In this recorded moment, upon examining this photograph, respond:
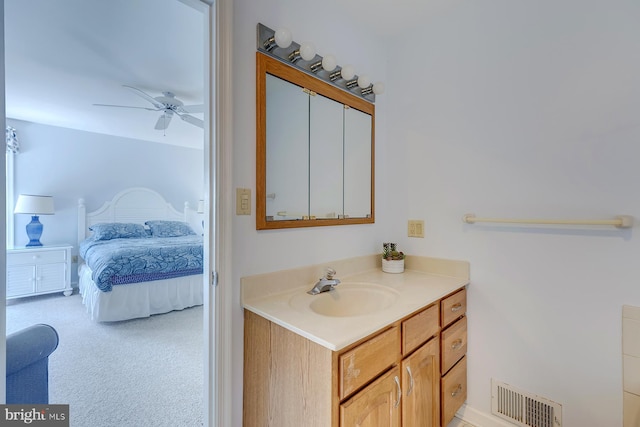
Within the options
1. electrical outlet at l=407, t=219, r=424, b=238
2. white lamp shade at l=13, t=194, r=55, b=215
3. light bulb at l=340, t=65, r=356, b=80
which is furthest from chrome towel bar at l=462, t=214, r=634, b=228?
white lamp shade at l=13, t=194, r=55, b=215

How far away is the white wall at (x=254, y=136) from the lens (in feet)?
3.71

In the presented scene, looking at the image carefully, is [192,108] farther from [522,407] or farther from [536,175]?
[522,407]

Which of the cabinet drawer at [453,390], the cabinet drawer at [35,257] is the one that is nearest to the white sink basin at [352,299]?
the cabinet drawer at [453,390]

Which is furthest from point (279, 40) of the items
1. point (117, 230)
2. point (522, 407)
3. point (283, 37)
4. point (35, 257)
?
point (35, 257)

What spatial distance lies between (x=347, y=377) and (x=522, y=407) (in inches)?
48.1

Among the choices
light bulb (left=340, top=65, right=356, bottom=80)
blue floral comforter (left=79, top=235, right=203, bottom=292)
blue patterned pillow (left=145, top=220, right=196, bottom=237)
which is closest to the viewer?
light bulb (left=340, top=65, right=356, bottom=80)

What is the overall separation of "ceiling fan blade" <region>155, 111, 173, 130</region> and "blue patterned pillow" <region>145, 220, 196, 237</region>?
177 cm

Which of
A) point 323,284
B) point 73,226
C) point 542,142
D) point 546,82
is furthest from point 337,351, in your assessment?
point 73,226

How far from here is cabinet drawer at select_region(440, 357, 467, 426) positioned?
134cm

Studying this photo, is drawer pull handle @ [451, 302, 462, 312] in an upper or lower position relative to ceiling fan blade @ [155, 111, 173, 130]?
lower

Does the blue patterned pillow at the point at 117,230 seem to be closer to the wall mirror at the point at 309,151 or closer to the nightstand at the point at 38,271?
the nightstand at the point at 38,271

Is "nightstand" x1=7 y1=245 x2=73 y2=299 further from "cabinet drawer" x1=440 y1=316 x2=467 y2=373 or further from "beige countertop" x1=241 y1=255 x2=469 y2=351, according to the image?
"cabinet drawer" x1=440 y1=316 x2=467 y2=373

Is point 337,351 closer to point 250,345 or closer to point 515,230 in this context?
point 250,345

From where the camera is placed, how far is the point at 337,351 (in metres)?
0.82
